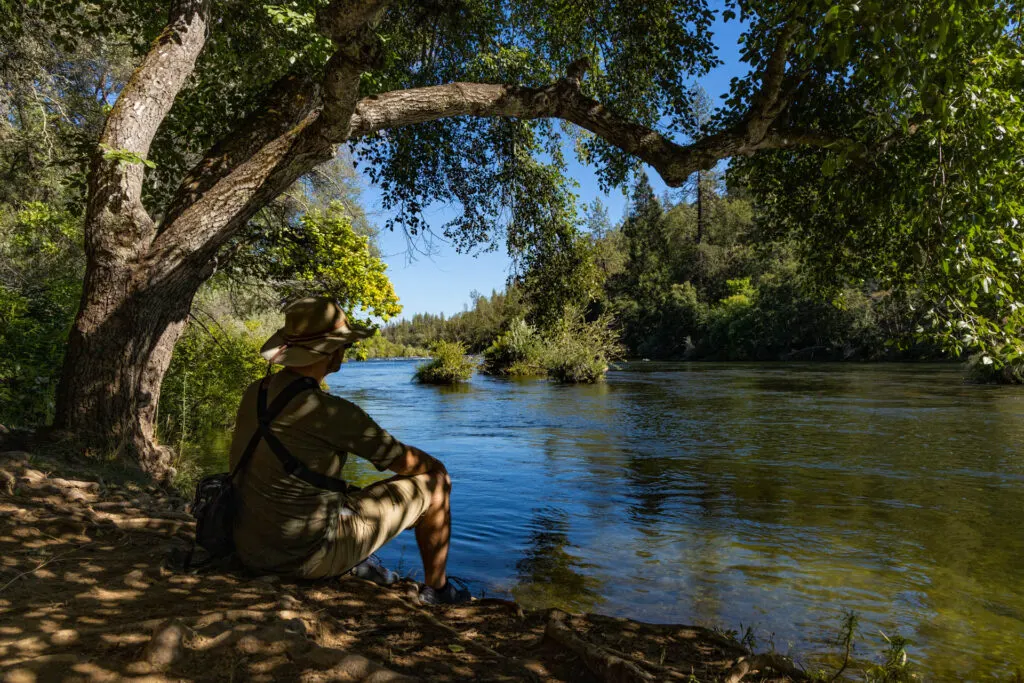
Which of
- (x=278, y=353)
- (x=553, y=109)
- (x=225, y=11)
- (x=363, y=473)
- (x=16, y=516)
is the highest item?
(x=225, y=11)

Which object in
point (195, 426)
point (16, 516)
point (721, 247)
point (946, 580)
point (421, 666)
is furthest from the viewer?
point (721, 247)

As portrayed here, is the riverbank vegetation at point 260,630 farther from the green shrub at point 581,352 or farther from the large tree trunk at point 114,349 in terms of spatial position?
the green shrub at point 581,352

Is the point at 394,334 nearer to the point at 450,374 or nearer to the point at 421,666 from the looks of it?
the point at 450,374

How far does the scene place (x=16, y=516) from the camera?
4.02 m

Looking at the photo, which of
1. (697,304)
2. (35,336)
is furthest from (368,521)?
(697,304)

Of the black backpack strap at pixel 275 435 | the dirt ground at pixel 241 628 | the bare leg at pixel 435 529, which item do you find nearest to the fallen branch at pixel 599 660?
the dirt ground at pixel 241 628

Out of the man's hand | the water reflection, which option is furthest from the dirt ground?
the water reflection

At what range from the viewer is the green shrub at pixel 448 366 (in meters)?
30.5

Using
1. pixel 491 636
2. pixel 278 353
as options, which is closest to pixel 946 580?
pixel 491 636

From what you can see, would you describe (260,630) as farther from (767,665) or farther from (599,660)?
(767,665)

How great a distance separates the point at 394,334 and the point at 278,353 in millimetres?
105593

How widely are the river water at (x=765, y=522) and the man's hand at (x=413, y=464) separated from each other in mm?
1576

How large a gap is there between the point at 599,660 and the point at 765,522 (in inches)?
188

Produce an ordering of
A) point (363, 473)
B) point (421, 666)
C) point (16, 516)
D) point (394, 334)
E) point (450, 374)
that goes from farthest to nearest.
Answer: point (394, 334)
point (450, 374)
point (363, 473)
point (16, 516)
point (421, 666)
